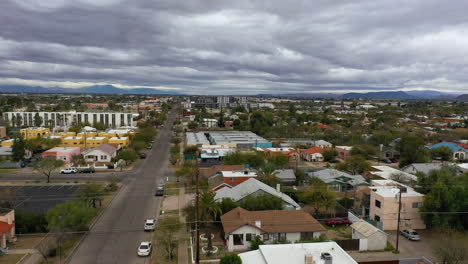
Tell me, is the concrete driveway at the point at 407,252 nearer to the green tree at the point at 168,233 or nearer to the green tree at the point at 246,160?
the green tree at the point at 168,233

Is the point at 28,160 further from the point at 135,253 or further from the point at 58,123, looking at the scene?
the point at 58,123

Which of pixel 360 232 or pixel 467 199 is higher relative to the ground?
pixel 467 199

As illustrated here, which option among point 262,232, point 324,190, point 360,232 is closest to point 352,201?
point 324,190

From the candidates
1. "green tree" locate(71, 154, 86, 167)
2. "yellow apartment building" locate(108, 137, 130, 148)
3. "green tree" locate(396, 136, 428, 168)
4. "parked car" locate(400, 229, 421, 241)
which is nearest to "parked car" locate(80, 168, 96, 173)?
"green tree" locate(71, 154, 86, 167)

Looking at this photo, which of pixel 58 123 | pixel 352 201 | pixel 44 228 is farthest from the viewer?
pixel 58 123

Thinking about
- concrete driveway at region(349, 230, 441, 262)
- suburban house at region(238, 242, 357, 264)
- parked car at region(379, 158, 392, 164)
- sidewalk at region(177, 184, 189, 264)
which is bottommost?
sidewalk at region(177, 184, 189, 264)

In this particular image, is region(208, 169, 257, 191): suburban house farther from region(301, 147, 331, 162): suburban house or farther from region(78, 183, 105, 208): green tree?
region(301, 147, 331, 162): suburban house

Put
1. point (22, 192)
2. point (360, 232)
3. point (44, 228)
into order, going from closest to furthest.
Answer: point (360, 232) < point (44, 228) < point (22, 192)
